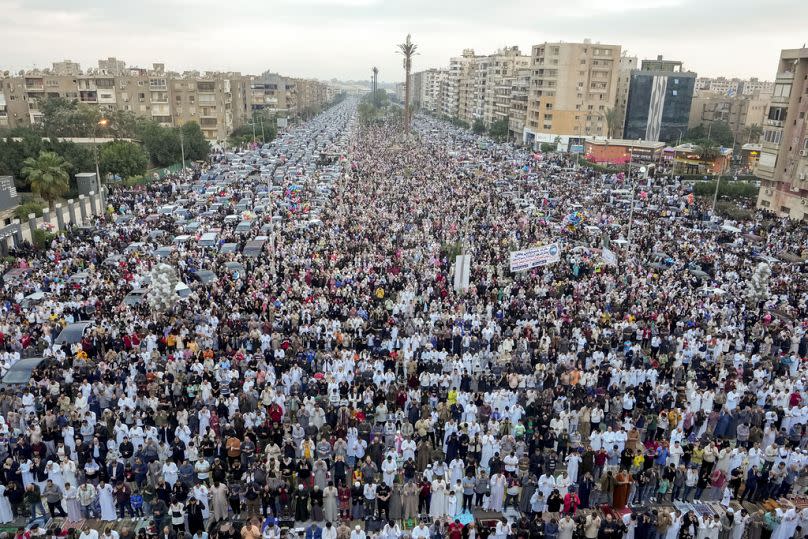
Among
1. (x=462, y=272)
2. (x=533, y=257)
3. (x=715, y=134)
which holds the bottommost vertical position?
(x=462, y=272)

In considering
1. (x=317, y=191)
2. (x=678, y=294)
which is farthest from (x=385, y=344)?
(x=317, y=191)

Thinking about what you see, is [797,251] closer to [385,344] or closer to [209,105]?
[385,344]

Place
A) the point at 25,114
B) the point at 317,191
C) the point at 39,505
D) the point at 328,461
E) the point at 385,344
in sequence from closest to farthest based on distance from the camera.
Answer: the point at 39,505
the point at 328,461
the point at 385,344
the point at 317,191
the point at 25,114

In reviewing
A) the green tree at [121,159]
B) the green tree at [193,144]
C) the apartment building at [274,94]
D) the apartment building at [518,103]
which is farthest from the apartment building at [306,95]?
the green tree at [121,159]

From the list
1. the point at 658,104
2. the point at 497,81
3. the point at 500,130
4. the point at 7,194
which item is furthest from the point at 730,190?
the point at 497,81

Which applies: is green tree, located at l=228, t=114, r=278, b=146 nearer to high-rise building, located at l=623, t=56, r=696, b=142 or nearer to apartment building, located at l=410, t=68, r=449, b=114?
high-rise building, located at l=623, t=56, r=696, b=142

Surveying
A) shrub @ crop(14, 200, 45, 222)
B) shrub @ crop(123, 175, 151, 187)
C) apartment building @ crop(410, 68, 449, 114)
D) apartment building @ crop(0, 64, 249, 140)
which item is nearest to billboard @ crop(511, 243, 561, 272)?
shrub @ crop(14, 200, 45, 222)

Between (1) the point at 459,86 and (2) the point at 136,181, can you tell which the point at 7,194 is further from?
(1) the point at 459,86
